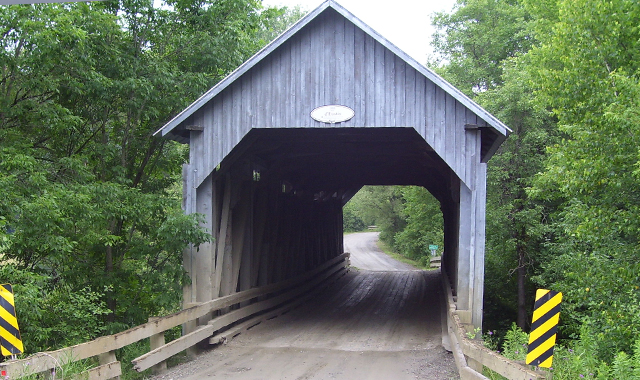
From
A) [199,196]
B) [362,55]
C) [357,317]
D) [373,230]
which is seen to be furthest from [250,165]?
[373,230]

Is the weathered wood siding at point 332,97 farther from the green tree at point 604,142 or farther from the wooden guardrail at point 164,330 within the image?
the wooden guardrail at point 164,330

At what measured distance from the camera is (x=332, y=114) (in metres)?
8.20

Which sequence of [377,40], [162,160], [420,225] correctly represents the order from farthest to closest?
[420,225] → [162,160] → [377,40]

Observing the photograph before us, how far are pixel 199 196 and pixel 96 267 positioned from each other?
296 cm

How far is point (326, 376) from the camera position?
21.5 ft

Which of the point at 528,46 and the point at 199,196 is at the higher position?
the point at 528,46

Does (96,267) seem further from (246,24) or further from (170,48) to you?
(246,24)

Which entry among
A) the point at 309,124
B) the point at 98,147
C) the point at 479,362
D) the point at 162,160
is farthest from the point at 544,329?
the point at 162,160

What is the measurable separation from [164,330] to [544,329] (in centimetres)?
422

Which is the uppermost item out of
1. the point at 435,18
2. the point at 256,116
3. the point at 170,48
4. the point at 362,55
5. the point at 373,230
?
the point at 435,18

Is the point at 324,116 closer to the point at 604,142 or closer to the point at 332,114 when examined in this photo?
the point at 332,114

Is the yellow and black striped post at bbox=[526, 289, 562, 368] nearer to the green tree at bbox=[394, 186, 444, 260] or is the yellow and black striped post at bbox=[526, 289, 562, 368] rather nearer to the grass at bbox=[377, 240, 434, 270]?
the green tree at bbox=[394, 186, 444, 260]

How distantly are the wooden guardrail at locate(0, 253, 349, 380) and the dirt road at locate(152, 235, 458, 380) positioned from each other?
271mm

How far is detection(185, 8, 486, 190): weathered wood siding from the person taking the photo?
8008 mm
